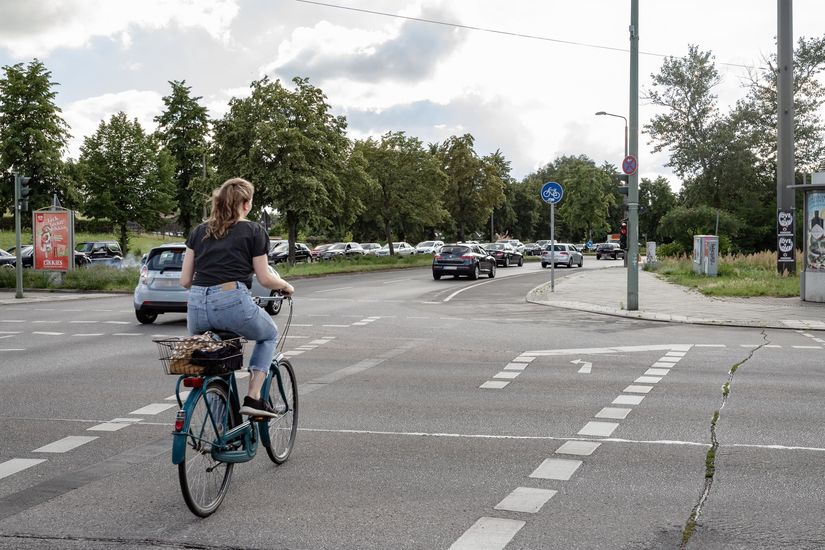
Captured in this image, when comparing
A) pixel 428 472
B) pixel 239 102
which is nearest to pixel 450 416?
pixel 428 472

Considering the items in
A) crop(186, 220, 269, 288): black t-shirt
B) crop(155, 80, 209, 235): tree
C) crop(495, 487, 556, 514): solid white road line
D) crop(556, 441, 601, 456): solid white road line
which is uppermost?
crop(155, 80, 209, 235): tree

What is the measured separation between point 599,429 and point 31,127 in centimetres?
5077

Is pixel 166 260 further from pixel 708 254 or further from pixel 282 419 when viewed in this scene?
pixel 708 254

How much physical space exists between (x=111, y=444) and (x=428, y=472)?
2424 mm

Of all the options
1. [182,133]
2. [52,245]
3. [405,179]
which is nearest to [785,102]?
[52,245]

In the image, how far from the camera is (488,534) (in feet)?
14.4

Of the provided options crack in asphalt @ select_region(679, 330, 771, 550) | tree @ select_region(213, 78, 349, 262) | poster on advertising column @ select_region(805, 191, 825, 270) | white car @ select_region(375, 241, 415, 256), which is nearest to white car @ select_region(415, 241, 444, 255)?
white car @ select_region(375, 241, 415, 256)

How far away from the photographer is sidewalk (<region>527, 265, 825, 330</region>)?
1673 cm

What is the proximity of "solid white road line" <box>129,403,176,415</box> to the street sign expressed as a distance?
1376cm

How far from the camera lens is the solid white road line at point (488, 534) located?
4.20 m

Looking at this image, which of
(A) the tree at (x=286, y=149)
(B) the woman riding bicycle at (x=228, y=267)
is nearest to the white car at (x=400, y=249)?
(A) the tree at (x=286, y=149)

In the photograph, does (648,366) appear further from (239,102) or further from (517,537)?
(239,102)

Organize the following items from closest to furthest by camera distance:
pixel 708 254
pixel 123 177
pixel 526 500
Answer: pixel 526 500 → pixel 708 254 → pixel 123 177

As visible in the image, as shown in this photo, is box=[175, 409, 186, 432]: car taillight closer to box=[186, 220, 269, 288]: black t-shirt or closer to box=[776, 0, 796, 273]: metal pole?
box=[186, 220, 269, 288]: black t-shirt
